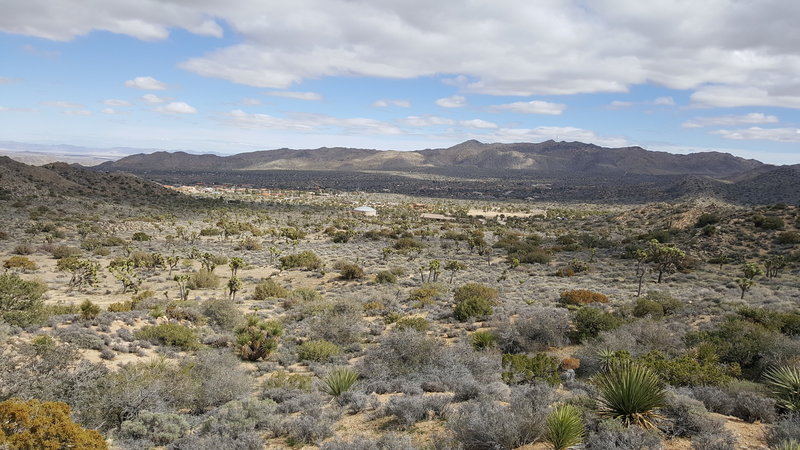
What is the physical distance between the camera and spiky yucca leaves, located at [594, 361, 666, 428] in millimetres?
6988

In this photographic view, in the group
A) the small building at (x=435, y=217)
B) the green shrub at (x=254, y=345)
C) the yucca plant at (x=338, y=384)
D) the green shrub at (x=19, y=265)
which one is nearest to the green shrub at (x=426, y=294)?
the green shrub at (x=254, y=345)

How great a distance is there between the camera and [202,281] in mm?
23656

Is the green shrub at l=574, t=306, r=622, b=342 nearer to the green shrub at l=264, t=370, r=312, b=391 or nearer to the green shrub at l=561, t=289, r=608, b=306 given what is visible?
the green shrub at l=561, t=289, r=608, b=306

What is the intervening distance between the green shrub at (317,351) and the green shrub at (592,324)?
8233 millimetres

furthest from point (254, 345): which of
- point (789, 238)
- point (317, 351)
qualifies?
point (789, 238)

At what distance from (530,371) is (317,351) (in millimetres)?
6509

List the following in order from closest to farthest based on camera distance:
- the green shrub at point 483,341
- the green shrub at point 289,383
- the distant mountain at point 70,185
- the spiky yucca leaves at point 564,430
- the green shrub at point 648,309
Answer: the spiky yucca leaves at point 564,430 → the green shrub at point 289,383 → the green shrub at point 483,341 → the green shrub at point 648,309 → the distant mountain at point 70,185

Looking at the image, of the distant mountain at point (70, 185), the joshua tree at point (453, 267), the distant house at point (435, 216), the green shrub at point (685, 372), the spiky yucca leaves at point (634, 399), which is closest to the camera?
the spiky yucca leaves at point (634, 399)

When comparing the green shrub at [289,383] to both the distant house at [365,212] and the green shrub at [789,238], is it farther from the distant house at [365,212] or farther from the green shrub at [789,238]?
the distant house at [365,212]

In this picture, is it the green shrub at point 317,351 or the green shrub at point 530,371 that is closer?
the green shrub at point 530,371

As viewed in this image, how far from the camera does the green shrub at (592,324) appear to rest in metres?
14.5

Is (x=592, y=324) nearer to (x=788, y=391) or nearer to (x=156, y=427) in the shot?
(x=788, y=391)

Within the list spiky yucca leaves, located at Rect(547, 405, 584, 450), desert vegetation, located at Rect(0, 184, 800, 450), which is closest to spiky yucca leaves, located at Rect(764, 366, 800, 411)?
desert vegetation, located at Rect(0, 184, 800, 450)

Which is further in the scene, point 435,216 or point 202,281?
point 435,216
